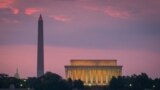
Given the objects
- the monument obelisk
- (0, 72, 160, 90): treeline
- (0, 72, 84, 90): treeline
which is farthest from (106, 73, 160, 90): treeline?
the monument obelisk

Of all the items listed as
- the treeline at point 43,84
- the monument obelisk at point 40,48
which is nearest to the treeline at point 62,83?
the treeline at point 43,84

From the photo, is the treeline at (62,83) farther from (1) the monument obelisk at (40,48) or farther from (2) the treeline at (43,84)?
(1) the monument obelisk at (40,48)

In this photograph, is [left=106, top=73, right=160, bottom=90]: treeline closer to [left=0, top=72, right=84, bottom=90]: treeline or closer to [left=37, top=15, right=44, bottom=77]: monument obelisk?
[left=0, top=72, right=84, bottom=90]: treeline

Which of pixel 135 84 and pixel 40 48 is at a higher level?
pixel 40 48

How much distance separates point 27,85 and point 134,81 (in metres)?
26.5

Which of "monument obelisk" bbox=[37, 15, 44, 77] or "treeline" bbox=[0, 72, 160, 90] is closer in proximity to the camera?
"monument obelisk" bbox=[37, 15, 44, 77]

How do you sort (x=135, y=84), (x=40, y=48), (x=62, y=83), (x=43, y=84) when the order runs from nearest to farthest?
1. (x=40, y=48)
2. (x=43, y=84)
3. (x=62, y=83)
4. (x=135, y=84)

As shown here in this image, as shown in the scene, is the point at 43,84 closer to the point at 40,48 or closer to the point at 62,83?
the point at 62,83

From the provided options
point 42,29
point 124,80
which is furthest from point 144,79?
point 42,29

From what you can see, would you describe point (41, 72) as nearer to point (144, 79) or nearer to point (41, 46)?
point (41, 46)

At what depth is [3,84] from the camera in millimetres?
153250

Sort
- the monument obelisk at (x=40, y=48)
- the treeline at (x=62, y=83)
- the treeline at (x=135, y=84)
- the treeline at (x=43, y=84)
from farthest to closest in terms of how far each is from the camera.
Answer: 1. the treeline at (x=135, y=84)
2. the treeline at (x=62, y=83)
3. the treeline at (x=43, y=84)
4. the monument obelisk at (x=40, y=48)

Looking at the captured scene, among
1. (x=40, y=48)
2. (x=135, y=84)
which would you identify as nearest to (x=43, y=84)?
(x=40, y=48)

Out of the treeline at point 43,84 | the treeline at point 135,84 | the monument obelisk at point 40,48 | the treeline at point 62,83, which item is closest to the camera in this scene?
the monument obelisk at point 40,48
